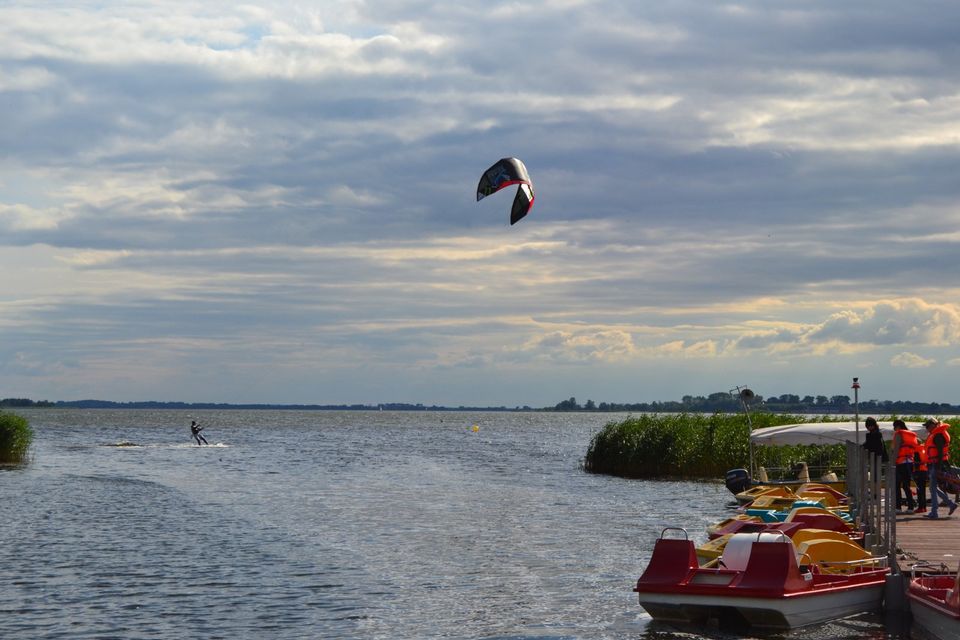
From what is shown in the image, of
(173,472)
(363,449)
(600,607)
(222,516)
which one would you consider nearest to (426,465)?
(173,472)

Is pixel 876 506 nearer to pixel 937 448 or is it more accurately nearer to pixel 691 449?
pixel 937 448

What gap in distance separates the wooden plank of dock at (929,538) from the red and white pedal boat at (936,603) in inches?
69.0

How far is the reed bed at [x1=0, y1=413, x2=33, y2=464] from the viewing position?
57.7m

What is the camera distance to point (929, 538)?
23078 mm

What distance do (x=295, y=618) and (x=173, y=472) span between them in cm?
4072

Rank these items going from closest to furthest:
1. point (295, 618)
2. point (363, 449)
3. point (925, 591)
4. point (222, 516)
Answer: point (925, 591) < point (295, 618) < point (222, 516) < point (363, 449)

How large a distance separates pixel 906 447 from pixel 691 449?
75.6 ft

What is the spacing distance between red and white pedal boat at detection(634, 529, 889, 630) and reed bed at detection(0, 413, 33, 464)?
47.0 metres

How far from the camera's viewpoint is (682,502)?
4031 cm

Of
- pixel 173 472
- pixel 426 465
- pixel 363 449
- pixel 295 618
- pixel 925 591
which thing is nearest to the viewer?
pixel 925 591

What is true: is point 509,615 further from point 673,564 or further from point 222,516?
point 222,516

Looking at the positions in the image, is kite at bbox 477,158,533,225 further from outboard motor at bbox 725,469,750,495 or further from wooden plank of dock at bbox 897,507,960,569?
outboard motor at bbox 725,469,750,495

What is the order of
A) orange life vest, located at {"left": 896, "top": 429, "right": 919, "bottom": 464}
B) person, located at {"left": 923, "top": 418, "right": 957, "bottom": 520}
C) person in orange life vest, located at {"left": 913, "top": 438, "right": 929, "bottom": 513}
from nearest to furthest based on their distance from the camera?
person, located at {"left": 923, "top": 418, "right": 957, "bottom": 520} → orange life vest, located at {"left": 896, "top": 429, "right": 919, "bottom": 464} → person in orange life vest, located at {"left": 913, "top": 438, "right": 929, "bottom": 513}

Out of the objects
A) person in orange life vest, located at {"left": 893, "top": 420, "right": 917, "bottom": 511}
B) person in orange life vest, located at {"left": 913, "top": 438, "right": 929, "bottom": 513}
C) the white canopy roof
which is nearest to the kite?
person in orange life vest, located at {"left": 893, "top": 420, "right": 917, "bottom": 511}
